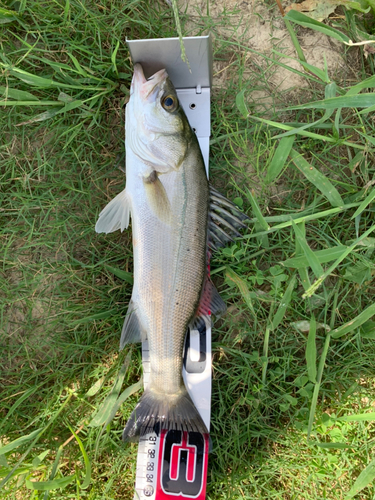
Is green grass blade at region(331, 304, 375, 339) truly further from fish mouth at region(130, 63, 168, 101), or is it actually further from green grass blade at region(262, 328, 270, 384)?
fish mouth at region(130, 63, 168, 101)

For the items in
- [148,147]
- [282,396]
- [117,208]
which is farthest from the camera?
[282,396]

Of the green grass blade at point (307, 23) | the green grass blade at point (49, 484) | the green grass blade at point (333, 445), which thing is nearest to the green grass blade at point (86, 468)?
the green grass blade at point (49, 484)

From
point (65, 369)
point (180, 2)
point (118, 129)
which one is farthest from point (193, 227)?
point (180, 2)

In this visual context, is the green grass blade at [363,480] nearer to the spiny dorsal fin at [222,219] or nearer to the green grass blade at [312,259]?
the green grass blade at [312,259]

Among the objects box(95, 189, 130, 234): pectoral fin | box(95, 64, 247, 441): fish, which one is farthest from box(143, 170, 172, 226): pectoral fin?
box(95, 189, 130, 234): pectoral fin

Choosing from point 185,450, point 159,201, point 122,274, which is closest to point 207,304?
point 122,274

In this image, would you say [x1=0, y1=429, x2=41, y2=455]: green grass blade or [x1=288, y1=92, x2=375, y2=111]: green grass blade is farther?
[x1=0, y1=429, x2=41, y2=455]: green grass blade

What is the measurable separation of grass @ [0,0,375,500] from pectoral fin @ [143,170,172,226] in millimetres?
528

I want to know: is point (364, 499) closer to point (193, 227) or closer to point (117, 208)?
point (193, 227)

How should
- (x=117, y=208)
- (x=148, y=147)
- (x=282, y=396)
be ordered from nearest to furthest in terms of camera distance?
(x=148, y=147) → (x=117, y=208) → (x=282, y=396)

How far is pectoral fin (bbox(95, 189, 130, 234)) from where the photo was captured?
2422mm

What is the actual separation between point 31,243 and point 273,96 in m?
2.18

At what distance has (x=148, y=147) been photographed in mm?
2291

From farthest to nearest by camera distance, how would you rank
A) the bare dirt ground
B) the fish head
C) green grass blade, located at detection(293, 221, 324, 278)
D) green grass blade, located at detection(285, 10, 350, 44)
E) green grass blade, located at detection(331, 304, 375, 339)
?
the bare dirt ground, green grass blade, located at detection(331, 304, 375, 339), green grass blade, located at detection(285, 10, 350, 44), the fish head, green grass blade, located at detection(293, 221, 324, 278)
